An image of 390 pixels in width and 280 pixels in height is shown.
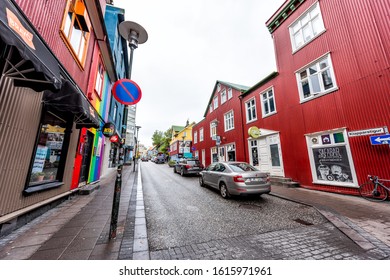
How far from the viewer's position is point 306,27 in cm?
888

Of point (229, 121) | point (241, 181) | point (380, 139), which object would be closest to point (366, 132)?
point (380, 139)

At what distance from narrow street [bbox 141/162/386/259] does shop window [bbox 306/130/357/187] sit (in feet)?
10.9

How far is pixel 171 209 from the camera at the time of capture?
197 inches

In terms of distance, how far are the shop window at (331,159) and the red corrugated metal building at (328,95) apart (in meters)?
0.04

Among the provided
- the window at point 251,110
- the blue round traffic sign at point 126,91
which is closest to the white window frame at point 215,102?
the window at point 251,110

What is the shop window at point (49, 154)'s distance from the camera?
4020 mm

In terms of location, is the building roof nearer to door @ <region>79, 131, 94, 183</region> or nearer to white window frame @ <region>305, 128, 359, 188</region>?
white window frame @ <region>305, 128, 359, 188</region>

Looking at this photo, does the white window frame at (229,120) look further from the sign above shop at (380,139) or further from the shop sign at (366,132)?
the sign above shop at (380,139)

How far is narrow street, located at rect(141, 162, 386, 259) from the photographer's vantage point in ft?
8.56

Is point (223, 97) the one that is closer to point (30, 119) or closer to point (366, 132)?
point (366, 132)

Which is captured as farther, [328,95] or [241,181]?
[328,95]

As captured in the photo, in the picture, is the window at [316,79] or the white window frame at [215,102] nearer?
the window at [316,79]

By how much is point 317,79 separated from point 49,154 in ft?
39.9

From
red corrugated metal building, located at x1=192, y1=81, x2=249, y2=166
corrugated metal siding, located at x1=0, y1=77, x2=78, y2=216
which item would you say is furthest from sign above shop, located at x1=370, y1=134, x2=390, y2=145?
corrugated metal siding, located at x1=0, y1=77, x2=78, y2=216
